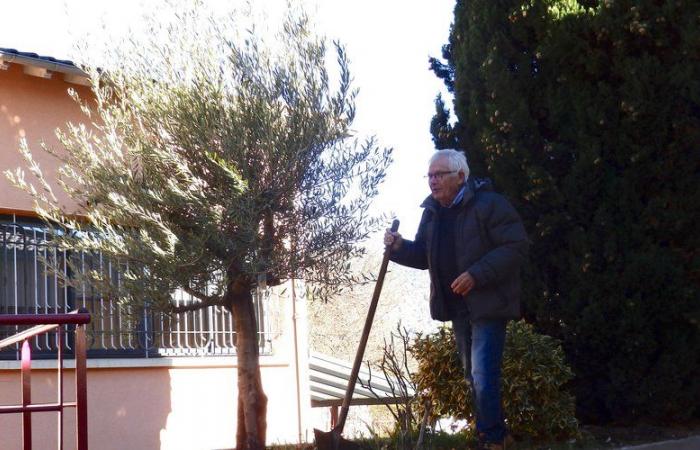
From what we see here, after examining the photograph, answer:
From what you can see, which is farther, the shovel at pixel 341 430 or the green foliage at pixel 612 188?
the green foliage at pixel 612 188

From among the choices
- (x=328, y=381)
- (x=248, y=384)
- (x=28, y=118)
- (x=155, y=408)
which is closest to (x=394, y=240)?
(x=248, y=384)

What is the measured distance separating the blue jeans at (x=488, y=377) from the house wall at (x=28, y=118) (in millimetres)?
4667

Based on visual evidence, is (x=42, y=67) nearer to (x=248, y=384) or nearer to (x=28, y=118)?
(x=28, y=118)

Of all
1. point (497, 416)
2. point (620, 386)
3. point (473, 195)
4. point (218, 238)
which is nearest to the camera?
point (497, 416)

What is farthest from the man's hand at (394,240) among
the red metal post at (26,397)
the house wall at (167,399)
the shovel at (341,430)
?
the house wall at (167,399)

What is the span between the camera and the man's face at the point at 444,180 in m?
5.95

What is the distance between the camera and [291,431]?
10992mm

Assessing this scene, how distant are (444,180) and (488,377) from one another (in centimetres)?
128

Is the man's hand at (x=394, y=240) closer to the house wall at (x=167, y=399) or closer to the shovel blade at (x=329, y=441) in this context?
the shovel blade at (x=329, y=441)

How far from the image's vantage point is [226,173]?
6.55m

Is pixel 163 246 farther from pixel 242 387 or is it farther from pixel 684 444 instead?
pixel 684 444

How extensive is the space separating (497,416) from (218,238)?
7.49 feet

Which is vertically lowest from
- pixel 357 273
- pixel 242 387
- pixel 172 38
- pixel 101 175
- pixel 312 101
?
pixel 242 387

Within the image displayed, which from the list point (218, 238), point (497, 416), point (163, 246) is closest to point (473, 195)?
point (497, 416)
